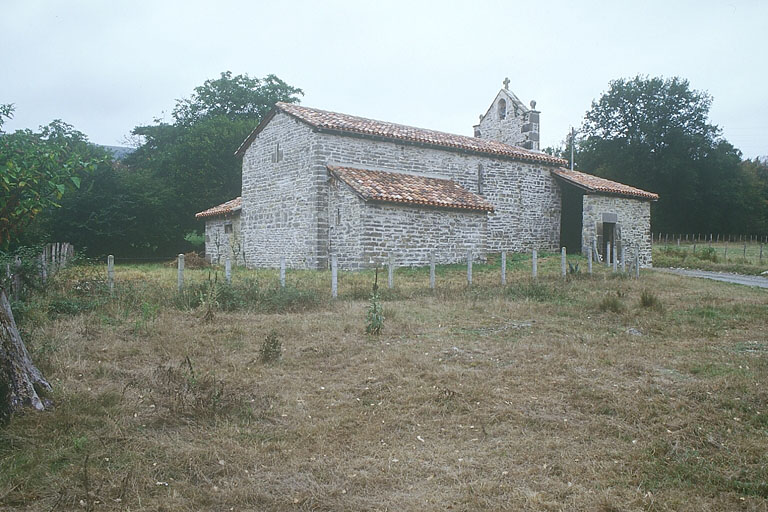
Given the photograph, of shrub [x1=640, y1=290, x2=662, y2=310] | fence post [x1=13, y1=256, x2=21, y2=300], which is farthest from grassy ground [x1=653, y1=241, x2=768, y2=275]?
fence post [x1=13, y1=256, x2=21, y2=300]

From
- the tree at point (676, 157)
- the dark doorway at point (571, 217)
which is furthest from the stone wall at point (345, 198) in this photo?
the tree at point (676, 157)

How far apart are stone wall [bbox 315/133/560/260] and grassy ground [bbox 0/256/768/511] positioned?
34.9ft

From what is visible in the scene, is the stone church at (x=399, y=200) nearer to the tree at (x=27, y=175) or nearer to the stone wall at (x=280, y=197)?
the stone wall at (x=280, y=197)

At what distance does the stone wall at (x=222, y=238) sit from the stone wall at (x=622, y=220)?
14.7m

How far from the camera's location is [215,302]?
945cm

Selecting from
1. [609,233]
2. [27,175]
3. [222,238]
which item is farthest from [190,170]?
[27,175]

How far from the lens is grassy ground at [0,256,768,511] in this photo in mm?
3555

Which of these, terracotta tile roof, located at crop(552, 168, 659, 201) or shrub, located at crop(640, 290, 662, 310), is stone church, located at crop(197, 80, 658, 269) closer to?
terracotta tile roof, located at crop(552, 168, 659, 201)

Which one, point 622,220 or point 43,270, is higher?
point 622,220

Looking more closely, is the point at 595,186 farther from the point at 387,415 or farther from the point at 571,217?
the point at 387,415

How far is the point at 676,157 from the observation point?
132 feet

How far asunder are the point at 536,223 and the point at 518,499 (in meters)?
21.5

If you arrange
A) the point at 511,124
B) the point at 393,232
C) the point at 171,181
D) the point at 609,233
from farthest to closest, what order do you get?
the point at 171,181
the point at 511,124
the point at 609,233
the point at 393,232

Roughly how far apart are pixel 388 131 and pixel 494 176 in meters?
5.56
